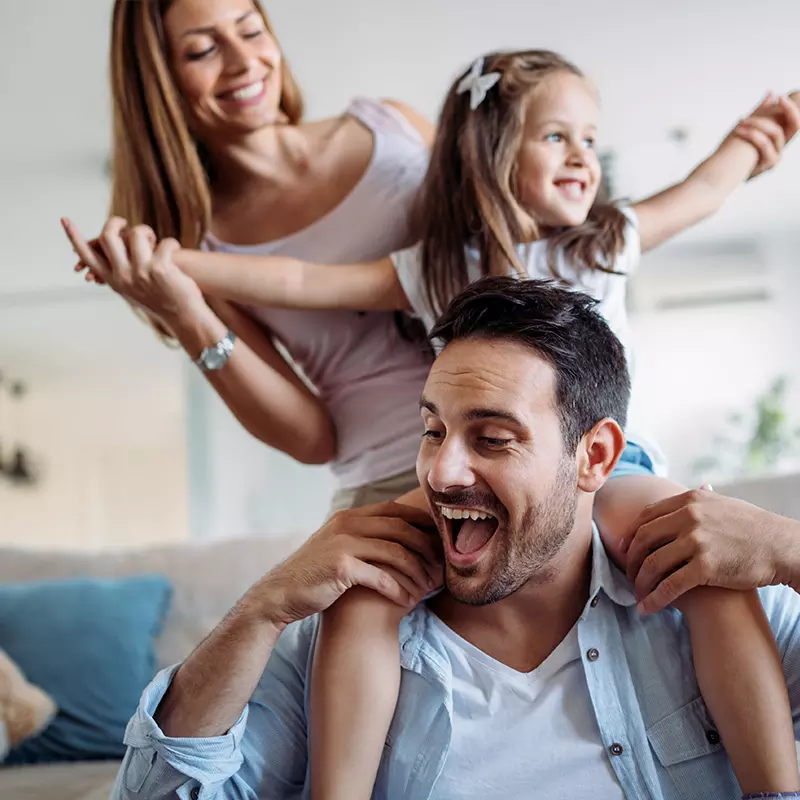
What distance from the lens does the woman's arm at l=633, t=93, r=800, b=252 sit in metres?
1.64

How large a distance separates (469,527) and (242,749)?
0.42m

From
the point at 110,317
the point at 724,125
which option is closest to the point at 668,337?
the point at 724,125

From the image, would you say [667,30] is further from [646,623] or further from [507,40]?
[646,623]

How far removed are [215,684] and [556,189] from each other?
2.89ft

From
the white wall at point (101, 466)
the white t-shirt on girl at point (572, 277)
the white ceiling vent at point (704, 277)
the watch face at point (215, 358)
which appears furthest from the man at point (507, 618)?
the white wall at point (101, 466)

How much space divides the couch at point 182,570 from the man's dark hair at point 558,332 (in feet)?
5.07

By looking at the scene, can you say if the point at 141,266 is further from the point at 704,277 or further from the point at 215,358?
the point at 704,277

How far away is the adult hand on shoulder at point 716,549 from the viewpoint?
3.93 feet

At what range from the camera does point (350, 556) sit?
1256 mm

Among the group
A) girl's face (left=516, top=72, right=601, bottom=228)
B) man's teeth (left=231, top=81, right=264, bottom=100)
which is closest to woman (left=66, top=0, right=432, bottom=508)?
man's teeth (left=231, top=81, right=264, bottom=100)

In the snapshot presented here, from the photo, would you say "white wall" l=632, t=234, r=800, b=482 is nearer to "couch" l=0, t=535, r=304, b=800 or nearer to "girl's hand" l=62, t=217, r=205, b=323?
→ "couch" l=0, t=535, r=304, b=800

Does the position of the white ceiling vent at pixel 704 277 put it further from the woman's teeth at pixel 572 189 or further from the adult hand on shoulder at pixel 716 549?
the adult hand on shoulder at pixel 716 549

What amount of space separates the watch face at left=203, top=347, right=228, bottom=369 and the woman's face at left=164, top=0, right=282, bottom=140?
37 centimetres

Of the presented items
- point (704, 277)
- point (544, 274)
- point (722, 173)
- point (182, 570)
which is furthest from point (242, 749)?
point (704, 277)
